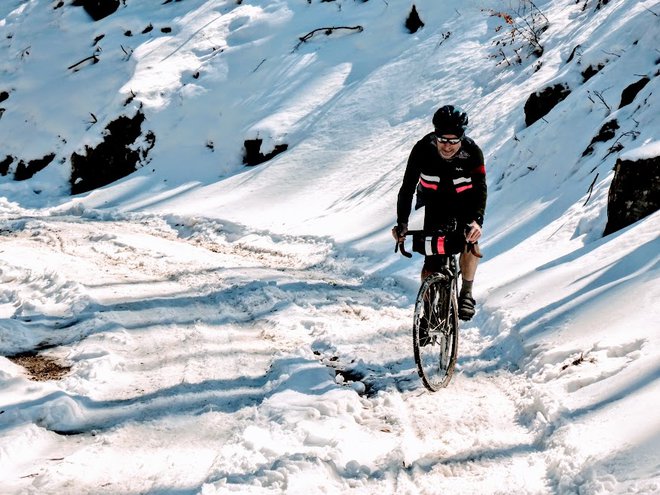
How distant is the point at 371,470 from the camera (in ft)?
13.9

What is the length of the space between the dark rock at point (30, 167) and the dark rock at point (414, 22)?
374 inches

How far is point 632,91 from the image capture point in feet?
31.5

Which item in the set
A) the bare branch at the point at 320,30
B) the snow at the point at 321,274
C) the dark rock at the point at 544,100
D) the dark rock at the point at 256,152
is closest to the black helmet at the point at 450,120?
the snow at the point at 321,274

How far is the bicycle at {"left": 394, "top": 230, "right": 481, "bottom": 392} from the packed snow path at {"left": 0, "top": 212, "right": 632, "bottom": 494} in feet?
0.59

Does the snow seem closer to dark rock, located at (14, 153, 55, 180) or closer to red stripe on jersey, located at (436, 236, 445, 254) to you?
dark rock, located at (14, 153, 55, 180)

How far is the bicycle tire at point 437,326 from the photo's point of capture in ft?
17.2

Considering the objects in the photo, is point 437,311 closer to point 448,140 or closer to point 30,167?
point 448,140

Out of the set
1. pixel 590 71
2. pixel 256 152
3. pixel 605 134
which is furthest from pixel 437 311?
pixel 256 152

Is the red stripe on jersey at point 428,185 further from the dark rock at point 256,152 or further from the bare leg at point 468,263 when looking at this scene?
the dark rock at point 256,152

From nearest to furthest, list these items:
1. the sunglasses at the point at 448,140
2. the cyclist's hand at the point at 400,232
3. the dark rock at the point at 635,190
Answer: the sunglasses at the point at 448,140, the cyclist's hand at the point at 400,232, the dark rock at the point at 635,190

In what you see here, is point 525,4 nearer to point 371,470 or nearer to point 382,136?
point 382,136

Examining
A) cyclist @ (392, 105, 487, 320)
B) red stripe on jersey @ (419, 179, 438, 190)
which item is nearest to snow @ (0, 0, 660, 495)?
cyclist @ (392, 105, 487, 320)

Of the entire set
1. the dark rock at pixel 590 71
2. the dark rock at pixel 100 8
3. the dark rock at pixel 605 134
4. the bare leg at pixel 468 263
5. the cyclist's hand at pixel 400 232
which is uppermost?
the dark rock at pixel 100 8

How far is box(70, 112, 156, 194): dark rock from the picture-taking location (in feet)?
53.6
